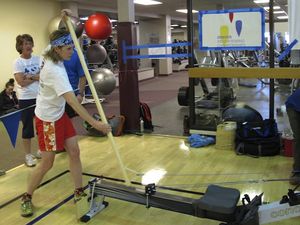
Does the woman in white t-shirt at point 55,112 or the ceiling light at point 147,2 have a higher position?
the ceiling light at point 147,2

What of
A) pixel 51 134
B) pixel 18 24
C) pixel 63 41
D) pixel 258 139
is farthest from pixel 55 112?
pixel 18 24

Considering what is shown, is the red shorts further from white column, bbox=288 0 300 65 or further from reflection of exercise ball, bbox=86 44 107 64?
reflection of exercise ball, bbox=86 44 107 64

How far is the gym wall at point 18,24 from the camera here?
770 cm

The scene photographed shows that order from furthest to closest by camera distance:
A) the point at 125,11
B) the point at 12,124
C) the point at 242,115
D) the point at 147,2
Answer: the point at 147,2
the point at 125,11
the point at 242,115
the point at 12,124

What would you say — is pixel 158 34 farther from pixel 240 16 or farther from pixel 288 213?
pixel 288 213

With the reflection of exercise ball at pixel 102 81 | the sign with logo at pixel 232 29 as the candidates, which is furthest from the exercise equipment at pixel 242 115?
the reflection of exercise ball at pixel 102 81

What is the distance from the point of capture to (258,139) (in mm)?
4203

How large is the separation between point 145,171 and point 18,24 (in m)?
5.75

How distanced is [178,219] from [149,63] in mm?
13620

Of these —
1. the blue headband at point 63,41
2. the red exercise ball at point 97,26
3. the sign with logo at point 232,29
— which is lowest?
the blue headband at point 63,41

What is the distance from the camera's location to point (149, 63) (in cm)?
1605

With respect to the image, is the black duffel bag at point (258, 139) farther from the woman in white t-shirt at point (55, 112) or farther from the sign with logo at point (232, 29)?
the woman in white t-shirt at point (55, 112)

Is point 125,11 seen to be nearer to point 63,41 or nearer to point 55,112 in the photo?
point 63,41

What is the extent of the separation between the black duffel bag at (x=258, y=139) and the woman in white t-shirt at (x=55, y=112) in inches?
86.7
